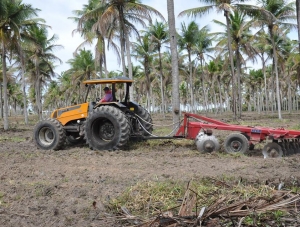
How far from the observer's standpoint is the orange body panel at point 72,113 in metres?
10.8

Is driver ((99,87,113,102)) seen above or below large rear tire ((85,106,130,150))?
above

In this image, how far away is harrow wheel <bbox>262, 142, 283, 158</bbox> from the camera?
840 cm

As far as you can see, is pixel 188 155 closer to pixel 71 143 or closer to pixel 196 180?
pixel 196 180

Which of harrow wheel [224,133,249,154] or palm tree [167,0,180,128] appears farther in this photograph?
palm tree [167,0,180,128]

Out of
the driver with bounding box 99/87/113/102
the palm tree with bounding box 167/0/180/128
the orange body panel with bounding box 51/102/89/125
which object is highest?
the palm tree with bounding box 167/0/180/128

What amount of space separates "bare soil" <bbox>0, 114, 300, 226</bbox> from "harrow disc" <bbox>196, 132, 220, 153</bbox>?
0.31 meters

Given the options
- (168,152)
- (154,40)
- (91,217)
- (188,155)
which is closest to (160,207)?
(91,217)

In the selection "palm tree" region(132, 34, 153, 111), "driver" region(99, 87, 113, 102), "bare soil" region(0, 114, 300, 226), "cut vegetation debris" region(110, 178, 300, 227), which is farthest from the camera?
"palm tree" region(132, 34, 153, 111)

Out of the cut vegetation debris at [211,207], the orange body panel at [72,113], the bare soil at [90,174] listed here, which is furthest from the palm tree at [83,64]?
the cut vegetation debris at [211,207]

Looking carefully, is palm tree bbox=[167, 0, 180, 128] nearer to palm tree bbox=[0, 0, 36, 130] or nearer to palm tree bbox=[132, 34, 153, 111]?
palm tree bbox=[0, 0, 36, 130]

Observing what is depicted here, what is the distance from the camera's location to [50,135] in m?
11.3

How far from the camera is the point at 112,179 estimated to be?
619 centimetres

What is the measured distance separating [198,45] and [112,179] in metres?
32.4

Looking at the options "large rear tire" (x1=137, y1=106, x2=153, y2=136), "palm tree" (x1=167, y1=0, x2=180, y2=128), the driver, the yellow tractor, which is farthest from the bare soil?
"palm tree" (x1=167, y1=0, x2=180, y2=128)
